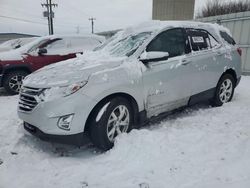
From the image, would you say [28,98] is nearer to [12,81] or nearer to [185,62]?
[185,62]

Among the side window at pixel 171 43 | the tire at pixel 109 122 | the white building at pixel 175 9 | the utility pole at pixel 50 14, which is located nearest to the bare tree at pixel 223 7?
the white building at pixel 175 9

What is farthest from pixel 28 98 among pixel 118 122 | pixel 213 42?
pixel 213 42

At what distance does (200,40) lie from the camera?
15.7 ft

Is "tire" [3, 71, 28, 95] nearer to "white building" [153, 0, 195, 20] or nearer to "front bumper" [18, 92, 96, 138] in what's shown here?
"front bumper" [18, 92, 96, 138]

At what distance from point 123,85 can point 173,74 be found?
1.13m

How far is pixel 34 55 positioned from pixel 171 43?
4.80m

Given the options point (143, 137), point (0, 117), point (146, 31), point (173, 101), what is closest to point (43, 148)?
point (143, 137)

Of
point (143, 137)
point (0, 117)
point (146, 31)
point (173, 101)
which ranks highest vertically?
point (146, 31)

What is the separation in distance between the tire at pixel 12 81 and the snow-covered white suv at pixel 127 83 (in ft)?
11.8

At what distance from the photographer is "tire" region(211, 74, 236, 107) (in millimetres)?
5174

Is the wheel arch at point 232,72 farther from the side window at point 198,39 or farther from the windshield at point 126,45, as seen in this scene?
the windshield at point 126,45

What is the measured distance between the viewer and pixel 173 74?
13.7 ft

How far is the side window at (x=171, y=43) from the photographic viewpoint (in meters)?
4.06

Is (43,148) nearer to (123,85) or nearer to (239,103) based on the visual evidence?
(123,85)
